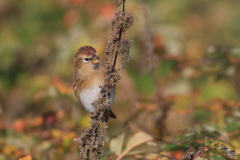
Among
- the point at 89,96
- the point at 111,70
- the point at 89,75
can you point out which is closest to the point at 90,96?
the point at 89,96

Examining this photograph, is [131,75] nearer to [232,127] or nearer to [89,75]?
[89,75]

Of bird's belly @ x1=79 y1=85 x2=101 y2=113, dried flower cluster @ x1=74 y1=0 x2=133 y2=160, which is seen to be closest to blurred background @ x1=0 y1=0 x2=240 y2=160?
bird's belly @ x1=79 y1=85 x2=101 y2=113

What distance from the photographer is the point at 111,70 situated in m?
2.20

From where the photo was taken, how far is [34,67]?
6.34m

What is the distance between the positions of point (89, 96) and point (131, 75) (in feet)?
9.79

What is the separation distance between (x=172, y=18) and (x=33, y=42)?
2.84 metres

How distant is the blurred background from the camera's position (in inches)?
128

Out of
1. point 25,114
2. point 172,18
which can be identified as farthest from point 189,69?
point 172,18

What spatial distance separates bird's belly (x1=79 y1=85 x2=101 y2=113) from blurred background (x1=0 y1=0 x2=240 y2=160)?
28cm

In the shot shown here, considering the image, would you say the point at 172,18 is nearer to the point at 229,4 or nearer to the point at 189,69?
the point at 229,4

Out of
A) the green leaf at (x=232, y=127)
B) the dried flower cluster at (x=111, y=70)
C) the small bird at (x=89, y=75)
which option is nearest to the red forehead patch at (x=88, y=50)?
the small bird at (x=89, y=75)

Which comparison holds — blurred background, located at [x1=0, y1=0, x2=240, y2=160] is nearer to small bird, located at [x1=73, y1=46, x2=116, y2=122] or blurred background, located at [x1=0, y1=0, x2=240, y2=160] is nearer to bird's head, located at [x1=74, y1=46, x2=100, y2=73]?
small bird, located at [x1=73, y1=46, x2=116, y2=122]

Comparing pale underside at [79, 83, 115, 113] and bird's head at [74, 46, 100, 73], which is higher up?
bird's head at [74, 46, 100, 73]

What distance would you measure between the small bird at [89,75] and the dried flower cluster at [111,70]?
0.60 metres
